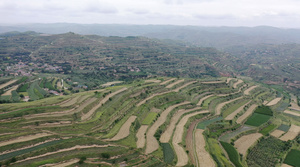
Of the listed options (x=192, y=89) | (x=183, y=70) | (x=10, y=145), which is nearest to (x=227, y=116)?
(x=192, y=89)

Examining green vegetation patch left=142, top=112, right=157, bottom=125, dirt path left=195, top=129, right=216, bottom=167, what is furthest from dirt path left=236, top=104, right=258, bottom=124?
green vegetation patch left=142, top=112, right=157, bottom=125

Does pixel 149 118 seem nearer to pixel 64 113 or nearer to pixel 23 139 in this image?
pixel 64 113

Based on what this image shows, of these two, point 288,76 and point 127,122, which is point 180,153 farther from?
point 288,76

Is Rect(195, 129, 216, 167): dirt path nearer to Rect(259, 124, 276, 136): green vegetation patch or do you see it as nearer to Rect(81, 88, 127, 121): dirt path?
Rect(259, 124, 276, 136): green vegetation patch

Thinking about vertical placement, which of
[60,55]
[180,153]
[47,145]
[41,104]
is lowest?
[180,153]

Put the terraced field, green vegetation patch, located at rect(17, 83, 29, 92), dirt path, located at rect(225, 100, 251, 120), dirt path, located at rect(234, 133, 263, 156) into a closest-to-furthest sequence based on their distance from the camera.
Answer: the terraced field
dirt path, located at rect(234, 133, 263, 156)
dirt path, located at rect(225, 100, 251, 120)
green vegetation patch, located at rect(17, 83, 29, 92)

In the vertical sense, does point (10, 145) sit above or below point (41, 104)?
below

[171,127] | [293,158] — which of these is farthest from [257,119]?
[171,127]

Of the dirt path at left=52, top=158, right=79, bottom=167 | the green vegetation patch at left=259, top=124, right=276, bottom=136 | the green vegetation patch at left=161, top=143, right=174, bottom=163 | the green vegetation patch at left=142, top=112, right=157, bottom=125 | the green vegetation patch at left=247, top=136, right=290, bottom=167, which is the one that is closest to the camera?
the dirt path at left=52, top=158, right=79, bottom=167

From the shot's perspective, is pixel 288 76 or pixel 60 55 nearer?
pixel 288 76
